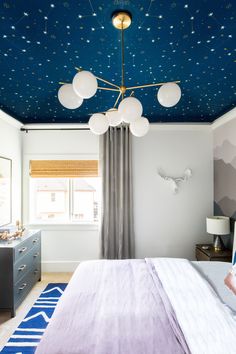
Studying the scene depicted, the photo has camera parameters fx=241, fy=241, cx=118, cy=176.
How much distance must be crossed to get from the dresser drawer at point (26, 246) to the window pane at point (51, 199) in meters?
0.74

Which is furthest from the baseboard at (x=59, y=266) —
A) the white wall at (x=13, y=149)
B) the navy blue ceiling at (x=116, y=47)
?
the navy blue ceiling at (x=116, y=47)

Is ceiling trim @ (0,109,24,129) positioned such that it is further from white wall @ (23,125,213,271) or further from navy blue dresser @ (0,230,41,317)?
navy blue dresser @ (0,230,41,317)

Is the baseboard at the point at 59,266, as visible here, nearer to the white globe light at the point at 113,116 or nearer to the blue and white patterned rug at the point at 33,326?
the blue and white patterned rug at the point at 33,326

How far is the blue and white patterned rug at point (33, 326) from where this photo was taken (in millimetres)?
2205

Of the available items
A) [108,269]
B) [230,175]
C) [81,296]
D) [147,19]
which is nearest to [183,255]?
[230,175]

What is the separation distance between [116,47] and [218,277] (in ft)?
7.91

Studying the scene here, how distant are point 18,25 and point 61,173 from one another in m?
2.44

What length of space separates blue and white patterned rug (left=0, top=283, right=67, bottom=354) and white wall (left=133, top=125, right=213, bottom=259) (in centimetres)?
163

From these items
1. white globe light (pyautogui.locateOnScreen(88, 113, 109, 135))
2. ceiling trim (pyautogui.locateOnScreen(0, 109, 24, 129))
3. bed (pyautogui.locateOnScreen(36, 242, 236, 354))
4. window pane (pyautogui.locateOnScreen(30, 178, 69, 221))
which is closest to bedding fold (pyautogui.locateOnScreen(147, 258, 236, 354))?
bed (pyautogui.locateOnScreen(36, 242, 236, 354))

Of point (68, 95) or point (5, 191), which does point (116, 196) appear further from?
point (68, 95)

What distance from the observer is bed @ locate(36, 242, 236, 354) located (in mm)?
1332

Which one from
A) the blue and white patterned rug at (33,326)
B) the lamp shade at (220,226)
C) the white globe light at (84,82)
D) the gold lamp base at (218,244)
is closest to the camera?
the white globe light at (84,82)

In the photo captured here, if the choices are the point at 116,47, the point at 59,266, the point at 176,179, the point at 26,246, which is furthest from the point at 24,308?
the point at 116,47

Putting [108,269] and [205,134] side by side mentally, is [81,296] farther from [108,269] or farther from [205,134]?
[205,134]
